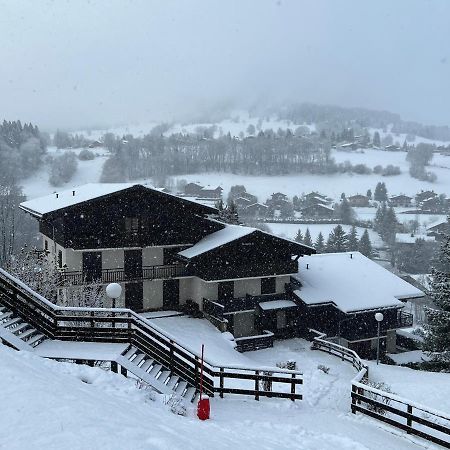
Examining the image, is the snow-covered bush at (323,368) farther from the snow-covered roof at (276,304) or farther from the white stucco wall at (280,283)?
the white stucco wall at (280,283)

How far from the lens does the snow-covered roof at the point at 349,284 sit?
33.7 meters

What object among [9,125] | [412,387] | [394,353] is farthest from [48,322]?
[9,125]

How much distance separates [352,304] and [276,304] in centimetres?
507

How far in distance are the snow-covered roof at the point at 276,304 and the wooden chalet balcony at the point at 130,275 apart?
5.43 meters

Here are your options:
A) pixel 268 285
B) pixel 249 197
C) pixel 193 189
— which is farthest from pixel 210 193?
pixel 268 285

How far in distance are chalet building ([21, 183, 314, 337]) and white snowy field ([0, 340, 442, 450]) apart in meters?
17.3

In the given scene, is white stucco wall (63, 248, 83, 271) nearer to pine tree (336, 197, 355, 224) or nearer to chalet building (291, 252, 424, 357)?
chalet building (291, 252, 424, 357)

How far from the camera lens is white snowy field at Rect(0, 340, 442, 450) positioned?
8.18m

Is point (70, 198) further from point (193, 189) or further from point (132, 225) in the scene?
point (193, 189)

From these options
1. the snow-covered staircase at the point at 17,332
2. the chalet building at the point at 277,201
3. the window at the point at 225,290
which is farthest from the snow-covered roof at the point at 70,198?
the chalet building at the point at 277,201

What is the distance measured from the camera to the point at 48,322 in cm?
1418

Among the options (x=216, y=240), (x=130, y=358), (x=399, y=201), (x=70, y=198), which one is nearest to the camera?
(x=130, y=358)

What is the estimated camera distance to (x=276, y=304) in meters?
33.1

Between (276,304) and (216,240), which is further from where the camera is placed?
(276,304)
